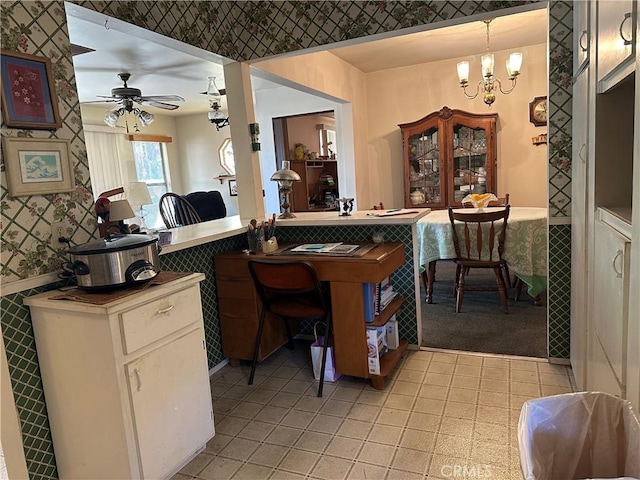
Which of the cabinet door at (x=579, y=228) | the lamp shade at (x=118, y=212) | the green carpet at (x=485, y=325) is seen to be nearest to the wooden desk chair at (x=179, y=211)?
the green carpet at (x=485, y=325)

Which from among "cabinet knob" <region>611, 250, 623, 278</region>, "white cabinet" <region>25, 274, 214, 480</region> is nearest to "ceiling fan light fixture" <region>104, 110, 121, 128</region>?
"white cabinet" <region>25, 274, 214, 480</region>

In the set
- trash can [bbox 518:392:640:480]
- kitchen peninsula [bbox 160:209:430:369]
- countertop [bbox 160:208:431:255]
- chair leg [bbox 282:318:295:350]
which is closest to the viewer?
trash can [bbox 518:392:640:480]

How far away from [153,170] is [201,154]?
2.77 ft

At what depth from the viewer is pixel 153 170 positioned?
7250mm

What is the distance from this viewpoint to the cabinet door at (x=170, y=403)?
1.59 metres

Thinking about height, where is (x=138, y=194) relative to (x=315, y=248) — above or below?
above

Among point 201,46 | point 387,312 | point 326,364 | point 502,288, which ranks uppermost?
point 201,46

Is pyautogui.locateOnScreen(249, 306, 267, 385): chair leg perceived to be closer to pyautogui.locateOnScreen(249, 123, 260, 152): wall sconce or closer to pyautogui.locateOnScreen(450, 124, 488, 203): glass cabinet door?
→ pyautogui.locateOnScreen(249, 123, 260, 152): wall sconce

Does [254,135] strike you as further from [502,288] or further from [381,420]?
[502,288]

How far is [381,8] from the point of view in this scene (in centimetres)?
254

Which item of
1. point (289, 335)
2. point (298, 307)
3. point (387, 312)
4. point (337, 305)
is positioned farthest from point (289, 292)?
point (289, 335)

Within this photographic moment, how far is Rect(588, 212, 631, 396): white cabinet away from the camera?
1194 mm

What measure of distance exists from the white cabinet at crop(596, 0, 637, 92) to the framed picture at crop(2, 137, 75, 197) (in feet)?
6.29

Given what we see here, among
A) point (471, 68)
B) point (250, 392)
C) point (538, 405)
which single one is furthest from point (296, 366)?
point (471, 68)
